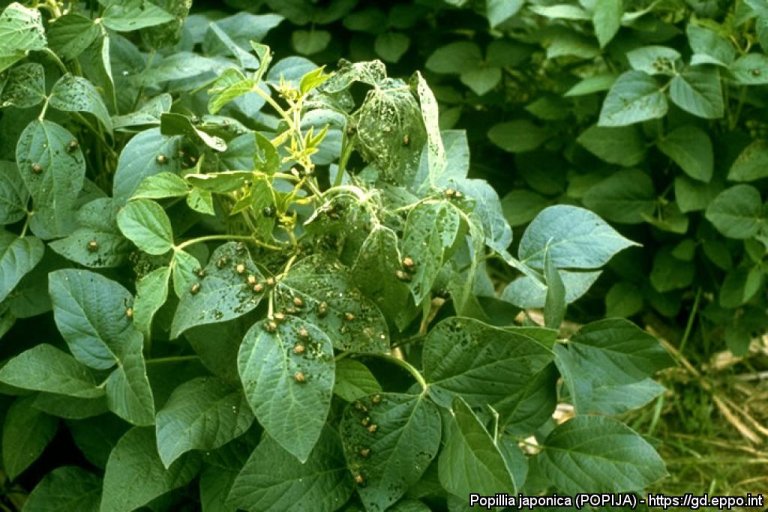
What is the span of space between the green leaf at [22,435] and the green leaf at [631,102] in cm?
104

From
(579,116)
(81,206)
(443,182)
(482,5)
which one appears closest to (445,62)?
(482,5)

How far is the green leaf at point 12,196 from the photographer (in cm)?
122

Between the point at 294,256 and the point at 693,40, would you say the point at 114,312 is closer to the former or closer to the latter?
the point at 294,256

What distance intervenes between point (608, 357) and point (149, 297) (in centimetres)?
53

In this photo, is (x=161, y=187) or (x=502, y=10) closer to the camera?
(x=161, y=187)

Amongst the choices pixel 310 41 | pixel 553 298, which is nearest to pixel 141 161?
pixel 553 298

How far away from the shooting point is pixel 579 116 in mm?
2057

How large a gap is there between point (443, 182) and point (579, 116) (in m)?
0.89

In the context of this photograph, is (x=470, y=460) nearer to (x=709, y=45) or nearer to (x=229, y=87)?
(x=229, y=87)

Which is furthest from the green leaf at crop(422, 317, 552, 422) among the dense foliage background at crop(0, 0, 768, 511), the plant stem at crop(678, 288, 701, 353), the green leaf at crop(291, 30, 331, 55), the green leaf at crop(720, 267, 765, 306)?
the green leaf at crop(291, 30, 331, 55)

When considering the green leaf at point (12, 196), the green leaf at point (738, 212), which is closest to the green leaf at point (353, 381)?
the green leaf at point (12, 196)

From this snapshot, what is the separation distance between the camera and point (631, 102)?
1.78 m

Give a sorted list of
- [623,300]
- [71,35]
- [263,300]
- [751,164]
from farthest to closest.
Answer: [623,300] < [751,164] < [71,35] < [263,300]

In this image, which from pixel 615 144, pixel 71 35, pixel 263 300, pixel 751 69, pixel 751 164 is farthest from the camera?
pixel 615 144
